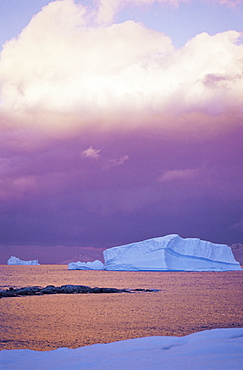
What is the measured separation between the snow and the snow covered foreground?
130 feet

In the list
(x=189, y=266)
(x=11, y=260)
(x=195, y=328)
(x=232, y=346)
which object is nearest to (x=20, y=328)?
(x=195, y=328)

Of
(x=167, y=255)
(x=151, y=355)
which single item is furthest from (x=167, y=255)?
(x=151, y=355)

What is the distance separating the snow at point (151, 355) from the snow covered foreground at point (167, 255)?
3970 centimetres

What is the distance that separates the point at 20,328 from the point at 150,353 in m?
6.56

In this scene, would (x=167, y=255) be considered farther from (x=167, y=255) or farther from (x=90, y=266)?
(x=90, y=266)

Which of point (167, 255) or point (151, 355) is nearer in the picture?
point (151, 355)

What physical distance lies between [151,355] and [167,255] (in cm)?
4288

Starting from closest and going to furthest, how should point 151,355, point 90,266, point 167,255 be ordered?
1. point 151,355
2. point 167,255
3. point 90,266

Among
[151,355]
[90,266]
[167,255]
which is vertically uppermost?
[90,266]

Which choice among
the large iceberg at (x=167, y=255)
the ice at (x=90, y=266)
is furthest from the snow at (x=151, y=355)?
the ice at (x=90, y=266)

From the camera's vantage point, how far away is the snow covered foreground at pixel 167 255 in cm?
4645

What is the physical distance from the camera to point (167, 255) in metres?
47.2

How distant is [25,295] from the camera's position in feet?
74.8

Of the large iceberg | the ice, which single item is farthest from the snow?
the ice
